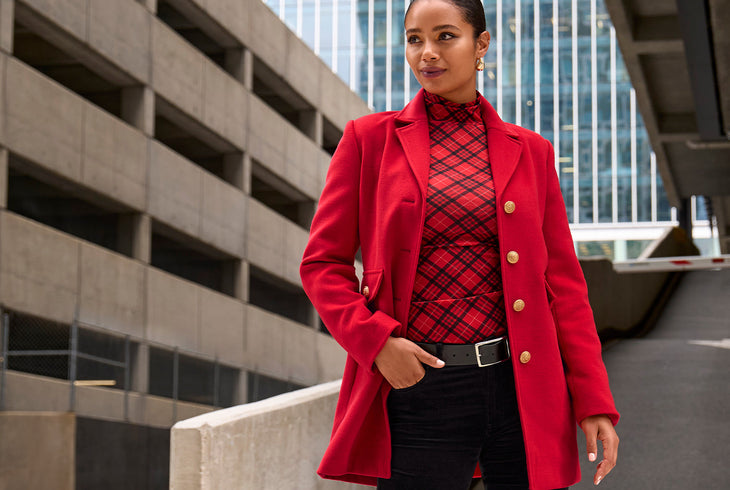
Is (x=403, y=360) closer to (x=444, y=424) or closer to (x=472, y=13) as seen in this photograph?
(x=444, y=424)

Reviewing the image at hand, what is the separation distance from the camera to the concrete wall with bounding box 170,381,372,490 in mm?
3539

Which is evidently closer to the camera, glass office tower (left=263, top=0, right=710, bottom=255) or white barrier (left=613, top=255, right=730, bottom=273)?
white barrier (left=613, top=255, right=730, bottom=273)

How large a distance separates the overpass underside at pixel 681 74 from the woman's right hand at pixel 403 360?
12562mm

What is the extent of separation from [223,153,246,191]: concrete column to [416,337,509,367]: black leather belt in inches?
1099

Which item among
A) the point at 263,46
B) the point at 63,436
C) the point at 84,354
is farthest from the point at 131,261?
the point at 263,46

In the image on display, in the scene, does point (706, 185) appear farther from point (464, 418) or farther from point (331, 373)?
point (464, 418)

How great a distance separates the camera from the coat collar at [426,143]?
239 centimetres

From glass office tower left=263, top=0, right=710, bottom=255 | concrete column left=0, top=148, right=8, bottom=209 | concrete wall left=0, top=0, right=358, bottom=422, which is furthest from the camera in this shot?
glass office tower left=263, top=0, right=710, bottom=255

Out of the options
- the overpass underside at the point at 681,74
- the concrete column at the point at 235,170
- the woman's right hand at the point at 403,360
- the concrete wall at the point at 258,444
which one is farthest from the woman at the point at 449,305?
the concrete column at the point at 235,170

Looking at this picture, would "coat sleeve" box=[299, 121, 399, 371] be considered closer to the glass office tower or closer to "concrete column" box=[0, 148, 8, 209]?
"concrete column" box=[0, 148, 8, 209]

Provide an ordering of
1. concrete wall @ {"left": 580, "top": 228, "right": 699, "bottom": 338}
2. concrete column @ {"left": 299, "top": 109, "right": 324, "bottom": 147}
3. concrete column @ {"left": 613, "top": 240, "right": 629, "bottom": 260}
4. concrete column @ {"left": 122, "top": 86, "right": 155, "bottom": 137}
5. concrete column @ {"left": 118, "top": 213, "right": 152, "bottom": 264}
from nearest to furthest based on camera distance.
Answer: concrete wall @ {"left": 580, "top": 228, "right": 699, "bottom": 338} < concrete column @ {"left": 118, "top": 213, "right": 152, "bottom": 264} < concrete column @ {"left": 122, "top": 86, "right": 155, "bottom": 137} < concrete column @ {"left": 299, "top": 109, "right": 324, "bottom": 147} < concrete column @ {"left": 613, "top": 240, "right": 629, "bottom": 260}

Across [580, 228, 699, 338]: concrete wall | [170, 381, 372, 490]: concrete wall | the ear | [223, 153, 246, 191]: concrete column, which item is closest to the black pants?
the ear

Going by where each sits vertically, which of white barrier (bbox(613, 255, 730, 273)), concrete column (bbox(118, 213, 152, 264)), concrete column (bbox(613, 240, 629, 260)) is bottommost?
white barrier (bbox(613, 255, 730, 273))

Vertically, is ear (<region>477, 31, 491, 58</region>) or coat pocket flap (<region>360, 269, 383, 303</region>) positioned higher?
ear (<region>477, 31, 491, 58</region>)
